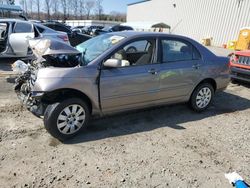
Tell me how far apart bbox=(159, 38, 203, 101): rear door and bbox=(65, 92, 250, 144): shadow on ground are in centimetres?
40

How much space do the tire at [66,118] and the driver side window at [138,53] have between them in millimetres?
1142

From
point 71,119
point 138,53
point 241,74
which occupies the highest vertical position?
point 138,53

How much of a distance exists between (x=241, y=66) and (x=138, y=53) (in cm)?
402

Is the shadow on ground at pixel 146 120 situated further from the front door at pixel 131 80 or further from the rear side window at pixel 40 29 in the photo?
the rear side window at pixel 40 29

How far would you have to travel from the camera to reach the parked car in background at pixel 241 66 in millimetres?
7125

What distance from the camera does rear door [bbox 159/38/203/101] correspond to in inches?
183

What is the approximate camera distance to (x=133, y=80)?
426 cm

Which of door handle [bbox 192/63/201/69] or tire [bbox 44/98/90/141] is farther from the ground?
door handle [bbox 192/63/201/69]

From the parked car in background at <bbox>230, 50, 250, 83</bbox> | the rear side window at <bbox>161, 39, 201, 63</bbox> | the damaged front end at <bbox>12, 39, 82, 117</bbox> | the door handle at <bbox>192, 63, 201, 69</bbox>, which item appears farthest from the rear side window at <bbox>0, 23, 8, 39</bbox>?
the parked car in background at <bbox>230, 50, 250, 83</bbox>

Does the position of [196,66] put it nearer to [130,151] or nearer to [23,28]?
[130,151]

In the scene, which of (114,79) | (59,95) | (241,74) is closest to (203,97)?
(114,79)

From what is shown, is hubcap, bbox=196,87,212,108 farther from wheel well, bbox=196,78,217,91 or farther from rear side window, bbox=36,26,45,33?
rear side window, bbox=36,26,45,33

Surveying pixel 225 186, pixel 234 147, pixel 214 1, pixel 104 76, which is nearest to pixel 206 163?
pixel 225 186

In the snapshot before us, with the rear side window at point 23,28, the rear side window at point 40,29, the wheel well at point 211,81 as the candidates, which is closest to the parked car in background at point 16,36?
the rear side window at point 23,28
